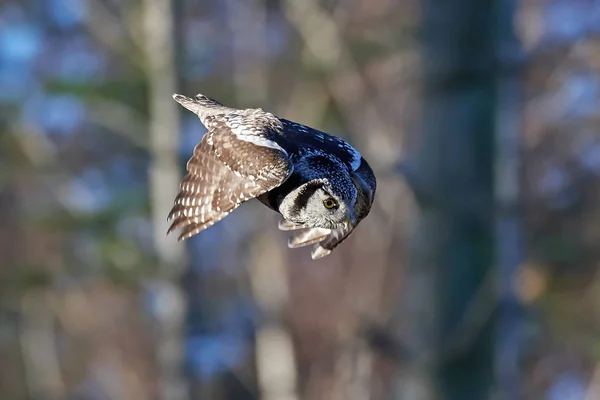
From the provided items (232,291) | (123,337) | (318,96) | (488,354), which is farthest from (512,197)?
(123,337)

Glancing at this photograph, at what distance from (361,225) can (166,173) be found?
5189 mm

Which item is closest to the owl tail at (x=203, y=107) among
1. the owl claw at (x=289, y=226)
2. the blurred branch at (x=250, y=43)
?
the owl claw at (x=289, y=226)

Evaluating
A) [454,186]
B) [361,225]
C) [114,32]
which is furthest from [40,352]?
[454,186]

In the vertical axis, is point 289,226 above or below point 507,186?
above

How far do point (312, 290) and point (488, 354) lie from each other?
31.4 ft

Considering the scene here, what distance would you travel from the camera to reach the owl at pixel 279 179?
2.26m

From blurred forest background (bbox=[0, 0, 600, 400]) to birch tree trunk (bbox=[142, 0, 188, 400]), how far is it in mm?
25

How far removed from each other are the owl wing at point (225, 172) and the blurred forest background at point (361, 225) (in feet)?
9.02

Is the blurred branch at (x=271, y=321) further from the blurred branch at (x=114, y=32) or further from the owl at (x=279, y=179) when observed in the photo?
the owl at (x=279, y=179)

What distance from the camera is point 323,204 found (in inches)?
89.1

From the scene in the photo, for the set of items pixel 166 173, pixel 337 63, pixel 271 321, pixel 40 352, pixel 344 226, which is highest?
pixel 344 226

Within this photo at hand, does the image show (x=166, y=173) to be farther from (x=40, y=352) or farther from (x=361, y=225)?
(x=40, y=352)

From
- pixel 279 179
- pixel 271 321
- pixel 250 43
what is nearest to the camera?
pixel 279 179

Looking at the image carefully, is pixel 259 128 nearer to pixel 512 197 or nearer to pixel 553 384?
pixel 512 197
